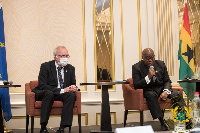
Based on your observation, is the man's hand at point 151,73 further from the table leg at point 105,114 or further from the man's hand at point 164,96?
the table leg at point 105,114

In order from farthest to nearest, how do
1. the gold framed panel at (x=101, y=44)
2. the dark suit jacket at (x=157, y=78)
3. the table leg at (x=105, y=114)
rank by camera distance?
the gold framed panel at (x=101, y=44), the dark suit jacket at (x=157, y=78), the table leg at (x=105, y=114)

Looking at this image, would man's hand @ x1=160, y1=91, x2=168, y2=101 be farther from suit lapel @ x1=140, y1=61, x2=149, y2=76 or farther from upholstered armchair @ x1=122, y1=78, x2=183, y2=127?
suit lapel @ x1=140, y1=61, x2=149, y2=76

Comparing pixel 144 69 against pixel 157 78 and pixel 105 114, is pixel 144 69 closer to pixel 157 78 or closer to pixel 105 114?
pixel 157 78

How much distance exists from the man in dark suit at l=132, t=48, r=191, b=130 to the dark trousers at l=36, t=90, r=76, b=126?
100 centimetres

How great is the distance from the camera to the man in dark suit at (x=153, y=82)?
3963 mm

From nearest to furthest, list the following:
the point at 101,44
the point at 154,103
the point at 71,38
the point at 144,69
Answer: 1. the point at 154,103
2. the point at 144,69
3. the point at 71,38
4. the point at 101,44

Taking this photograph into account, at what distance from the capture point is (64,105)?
12.5 feet

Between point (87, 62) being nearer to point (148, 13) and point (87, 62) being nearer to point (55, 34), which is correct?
point (55, 34)

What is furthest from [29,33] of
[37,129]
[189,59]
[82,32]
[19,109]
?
[189,59]

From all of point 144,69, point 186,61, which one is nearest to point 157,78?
point 144,69

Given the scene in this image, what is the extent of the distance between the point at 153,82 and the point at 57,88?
138 cm

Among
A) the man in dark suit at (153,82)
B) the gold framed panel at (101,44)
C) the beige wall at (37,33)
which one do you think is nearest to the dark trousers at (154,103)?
the man in dark suit at (153,82)

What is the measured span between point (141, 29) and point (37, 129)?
257 cm

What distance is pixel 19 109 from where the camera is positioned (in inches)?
187
